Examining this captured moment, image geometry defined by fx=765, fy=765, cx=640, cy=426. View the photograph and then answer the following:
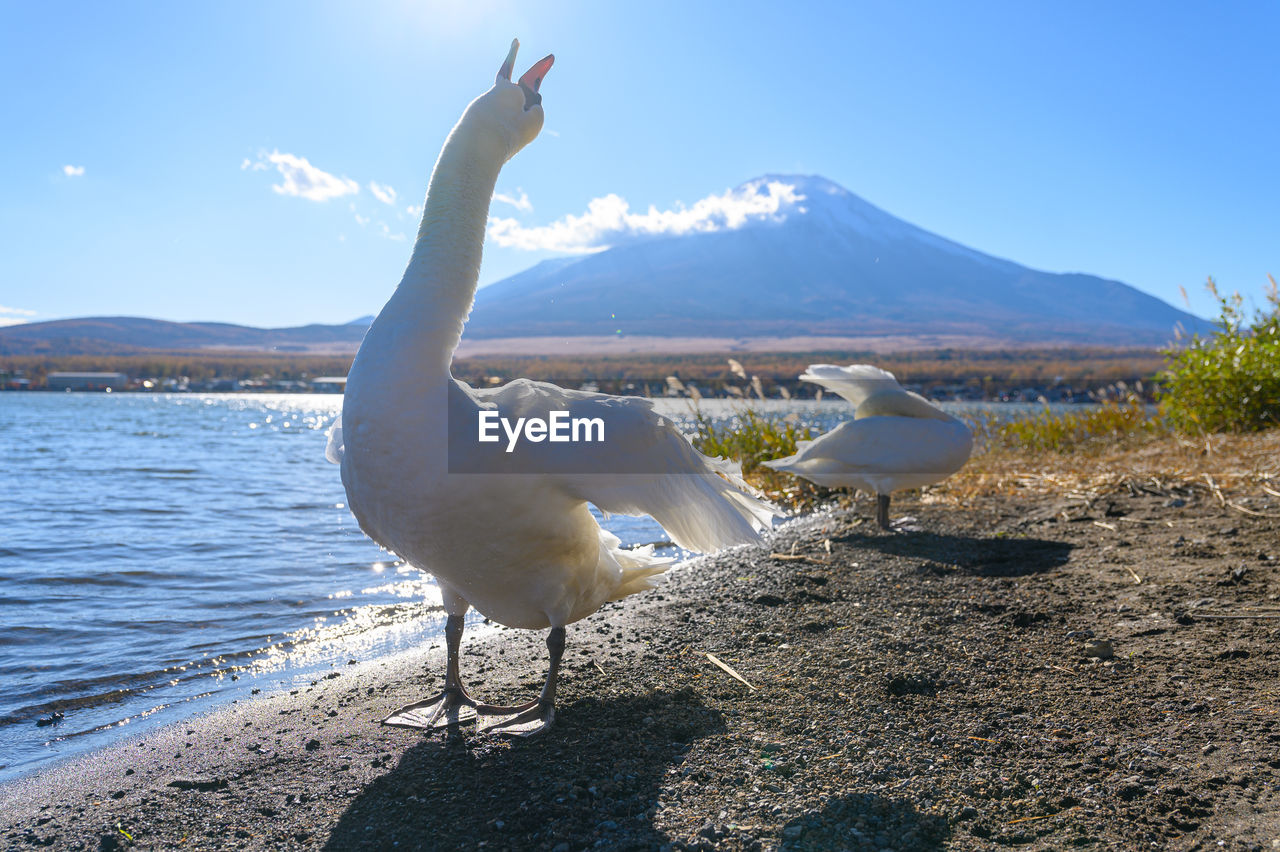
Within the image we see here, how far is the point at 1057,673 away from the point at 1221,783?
107 centimetres

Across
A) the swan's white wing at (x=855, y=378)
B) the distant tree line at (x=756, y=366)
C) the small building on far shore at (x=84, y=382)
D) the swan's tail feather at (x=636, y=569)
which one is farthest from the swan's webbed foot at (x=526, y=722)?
the small building on far shore at (x=84, y=382)

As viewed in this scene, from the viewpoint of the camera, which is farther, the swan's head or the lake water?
the lake water

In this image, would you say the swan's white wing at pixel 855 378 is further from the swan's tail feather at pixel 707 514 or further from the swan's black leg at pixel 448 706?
the swan's black leg at pixel 448 706

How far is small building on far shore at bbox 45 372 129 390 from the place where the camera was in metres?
75.8

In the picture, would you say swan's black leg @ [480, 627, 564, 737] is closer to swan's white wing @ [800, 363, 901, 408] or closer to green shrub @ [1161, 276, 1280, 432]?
swan's white wing @ [800, 363, 901, 408]

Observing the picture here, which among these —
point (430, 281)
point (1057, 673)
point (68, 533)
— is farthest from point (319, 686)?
point (68, 533)

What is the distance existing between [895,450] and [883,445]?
117 mm

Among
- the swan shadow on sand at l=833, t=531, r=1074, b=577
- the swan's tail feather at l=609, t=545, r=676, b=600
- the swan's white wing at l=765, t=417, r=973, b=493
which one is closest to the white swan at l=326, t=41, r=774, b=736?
the swan's tail feather at l=609, t=545, r=676, b=600

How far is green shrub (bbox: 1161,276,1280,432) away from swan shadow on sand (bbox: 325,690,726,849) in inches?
393

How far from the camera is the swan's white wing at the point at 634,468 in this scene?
124 inches

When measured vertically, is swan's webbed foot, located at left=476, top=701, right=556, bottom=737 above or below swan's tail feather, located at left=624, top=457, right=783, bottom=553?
below

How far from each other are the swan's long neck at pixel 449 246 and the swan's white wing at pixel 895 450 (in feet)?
15.2

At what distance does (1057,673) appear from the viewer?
347 centimetres

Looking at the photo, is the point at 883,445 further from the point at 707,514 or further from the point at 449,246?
the point at 449,246
